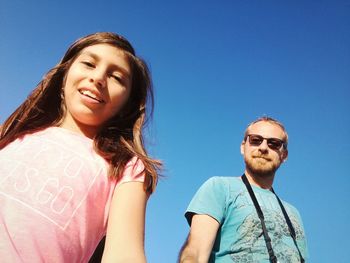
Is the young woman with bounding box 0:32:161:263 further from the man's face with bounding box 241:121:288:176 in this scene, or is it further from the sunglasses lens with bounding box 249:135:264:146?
the sunglasses lens with bounding box 249:135:264:146

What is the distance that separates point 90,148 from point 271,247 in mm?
2516

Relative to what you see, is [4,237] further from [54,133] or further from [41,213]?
[54,133]

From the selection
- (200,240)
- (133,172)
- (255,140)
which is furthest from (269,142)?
(133,172)

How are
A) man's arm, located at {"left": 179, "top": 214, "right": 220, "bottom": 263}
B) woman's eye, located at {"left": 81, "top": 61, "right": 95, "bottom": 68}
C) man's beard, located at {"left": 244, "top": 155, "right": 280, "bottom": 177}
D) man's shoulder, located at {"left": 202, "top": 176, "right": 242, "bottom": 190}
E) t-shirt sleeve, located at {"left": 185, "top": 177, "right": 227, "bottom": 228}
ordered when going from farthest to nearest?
man's beard, located at {"left": 244, "top": 155, "right": 280, "bottom": 177} → man's shoulder, located at {"left": 202, "top": 176, "right": 242, "bottom": 190} → t-shirt sleeve, located at {"left": 185, "top": 177, "right": 227, "bottom": 228} → man's arm, located at {"left": 179, "top": 214, "right": 220, "bottom": 263} → woman's eye, located at {"left": 81, "top": 61, "right": 95, "bottom": 68}

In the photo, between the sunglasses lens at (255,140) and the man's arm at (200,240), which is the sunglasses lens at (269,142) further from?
the man's arm at (200,240)

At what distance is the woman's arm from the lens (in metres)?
1.77

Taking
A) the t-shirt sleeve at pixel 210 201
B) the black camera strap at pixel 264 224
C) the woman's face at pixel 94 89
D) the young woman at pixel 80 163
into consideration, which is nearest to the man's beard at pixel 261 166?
the black camera strap at pixel 264 224

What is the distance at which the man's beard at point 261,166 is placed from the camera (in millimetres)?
5043

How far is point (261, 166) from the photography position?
5.10 meters

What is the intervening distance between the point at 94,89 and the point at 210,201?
232 cm

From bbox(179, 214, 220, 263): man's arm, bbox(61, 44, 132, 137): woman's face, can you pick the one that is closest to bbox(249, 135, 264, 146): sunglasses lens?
bbox(179, 214, 220, 263): man's arm

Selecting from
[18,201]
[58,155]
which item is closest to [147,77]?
[58,155]

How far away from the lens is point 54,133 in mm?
2391

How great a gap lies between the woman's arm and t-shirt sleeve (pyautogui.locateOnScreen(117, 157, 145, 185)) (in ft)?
0.09
